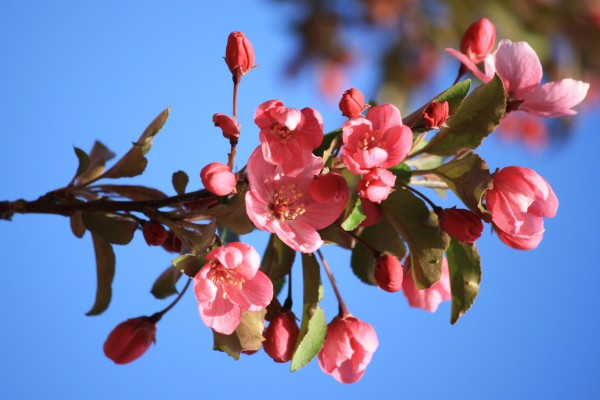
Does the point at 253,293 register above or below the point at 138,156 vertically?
below

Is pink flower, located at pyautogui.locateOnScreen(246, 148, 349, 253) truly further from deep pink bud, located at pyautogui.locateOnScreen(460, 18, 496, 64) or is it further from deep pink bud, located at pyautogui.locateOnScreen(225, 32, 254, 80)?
deep pink bud, located at pyautogui.locateOnScreen(460, 18, 496, 64)

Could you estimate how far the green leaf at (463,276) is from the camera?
90 cm

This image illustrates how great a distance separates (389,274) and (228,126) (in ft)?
0.88

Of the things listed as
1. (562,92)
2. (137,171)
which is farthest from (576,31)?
(137,171)

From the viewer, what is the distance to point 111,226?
899 millimetres

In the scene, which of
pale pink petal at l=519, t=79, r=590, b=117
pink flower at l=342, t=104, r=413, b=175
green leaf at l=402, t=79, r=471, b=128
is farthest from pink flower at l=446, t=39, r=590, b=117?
pink flower at l=342, t=104, r=413, b=175

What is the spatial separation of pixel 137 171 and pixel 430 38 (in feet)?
8.69

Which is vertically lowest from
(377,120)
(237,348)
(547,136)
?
(237,348)

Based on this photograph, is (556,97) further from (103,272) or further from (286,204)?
(103,272)

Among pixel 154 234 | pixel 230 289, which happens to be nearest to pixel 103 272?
pixel 154 234

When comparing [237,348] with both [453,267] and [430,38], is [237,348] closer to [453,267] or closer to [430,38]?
[453,267]

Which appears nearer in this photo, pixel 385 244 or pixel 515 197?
pixel 515 197

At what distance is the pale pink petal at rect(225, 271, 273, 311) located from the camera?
0.79m

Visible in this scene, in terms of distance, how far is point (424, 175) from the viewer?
37.5 inches
